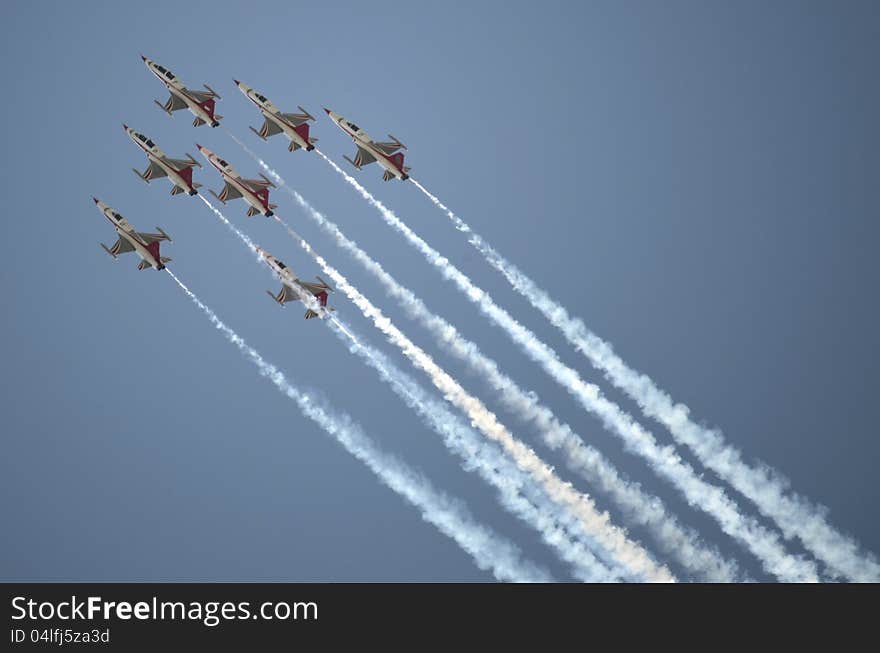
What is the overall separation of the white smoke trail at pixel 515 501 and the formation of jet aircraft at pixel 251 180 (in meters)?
1.88

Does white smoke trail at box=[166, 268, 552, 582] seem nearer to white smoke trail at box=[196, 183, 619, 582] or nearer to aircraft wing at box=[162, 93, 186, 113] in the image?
white smoke trail at box=[196, 183, 619, 582]

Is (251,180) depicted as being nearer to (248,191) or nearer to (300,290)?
(248,191)

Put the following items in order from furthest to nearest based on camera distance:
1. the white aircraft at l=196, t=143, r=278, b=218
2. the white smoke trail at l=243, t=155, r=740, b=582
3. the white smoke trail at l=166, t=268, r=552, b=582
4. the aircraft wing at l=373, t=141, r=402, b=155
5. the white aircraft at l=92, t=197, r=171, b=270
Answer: the aircraft wing at l=373, t=141, r=402, b=155 < the white aircraft at l=92, t=197, r=171, b=270 < the white aircraft at l=196, t=143, r=278, b=218 < the white smoke trail at l=243, t=155, r=740, b=582 < the white smoke trail at l=166, t=268, r=552, b=582

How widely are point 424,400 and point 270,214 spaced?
1581 centimetres

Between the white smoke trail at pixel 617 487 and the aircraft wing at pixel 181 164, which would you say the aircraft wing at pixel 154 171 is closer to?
the aircraft wing at pixel 181 164

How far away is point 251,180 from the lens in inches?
4099

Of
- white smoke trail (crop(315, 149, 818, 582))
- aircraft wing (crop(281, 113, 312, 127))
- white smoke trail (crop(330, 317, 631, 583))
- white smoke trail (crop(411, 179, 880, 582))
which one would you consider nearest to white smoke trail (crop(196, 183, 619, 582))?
white smoke trail (crop(330, 317, 631, 583))

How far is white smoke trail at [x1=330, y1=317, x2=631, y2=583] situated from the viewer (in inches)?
3730

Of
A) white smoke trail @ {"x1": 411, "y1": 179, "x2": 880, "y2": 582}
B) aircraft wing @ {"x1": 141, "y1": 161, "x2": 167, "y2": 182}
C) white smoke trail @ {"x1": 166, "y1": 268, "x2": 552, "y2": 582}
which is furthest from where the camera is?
aircraft wing @ {"x1": 141, "y1": 161, "x2": 167, "y2": 182}

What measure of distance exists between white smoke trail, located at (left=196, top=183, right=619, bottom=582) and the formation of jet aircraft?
1879 millimetres

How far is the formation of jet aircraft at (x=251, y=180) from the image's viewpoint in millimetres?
102562

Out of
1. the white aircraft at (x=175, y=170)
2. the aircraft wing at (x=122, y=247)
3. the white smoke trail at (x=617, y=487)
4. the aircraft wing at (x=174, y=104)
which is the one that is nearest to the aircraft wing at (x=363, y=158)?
the white aircraft at (x=175, y=170)
